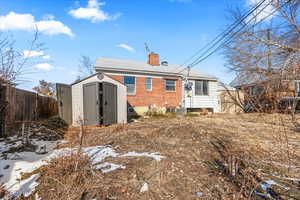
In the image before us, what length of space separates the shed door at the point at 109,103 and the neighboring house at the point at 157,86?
3.73 m

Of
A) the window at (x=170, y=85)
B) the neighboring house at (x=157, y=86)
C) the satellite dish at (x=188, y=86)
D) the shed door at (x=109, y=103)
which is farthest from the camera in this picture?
the satellite dish at (x=188, y=86)

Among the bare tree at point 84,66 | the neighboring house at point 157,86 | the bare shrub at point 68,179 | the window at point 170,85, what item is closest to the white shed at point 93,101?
the neighboring house at point 157,86

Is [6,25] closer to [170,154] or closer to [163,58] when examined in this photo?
[170,154]

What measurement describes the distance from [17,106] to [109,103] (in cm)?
377

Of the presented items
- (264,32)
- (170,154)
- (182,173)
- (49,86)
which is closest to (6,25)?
(170,154)

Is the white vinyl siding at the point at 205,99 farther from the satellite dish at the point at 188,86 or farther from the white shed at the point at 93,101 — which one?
the white shed at the point at 93,101

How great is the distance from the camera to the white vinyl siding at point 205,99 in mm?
13688

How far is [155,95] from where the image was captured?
12.5 m

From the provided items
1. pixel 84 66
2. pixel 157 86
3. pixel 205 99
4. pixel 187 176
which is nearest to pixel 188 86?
pixel 205 99

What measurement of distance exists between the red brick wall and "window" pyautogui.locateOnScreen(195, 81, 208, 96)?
5.98 ft

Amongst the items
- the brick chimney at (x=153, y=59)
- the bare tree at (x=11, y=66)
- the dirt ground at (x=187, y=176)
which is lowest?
the dirt ground at (x=187, y=176)

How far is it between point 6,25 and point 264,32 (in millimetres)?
14914

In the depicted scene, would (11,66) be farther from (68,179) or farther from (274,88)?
→ (274,88)

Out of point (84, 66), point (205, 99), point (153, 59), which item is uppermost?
point (84, 66)
